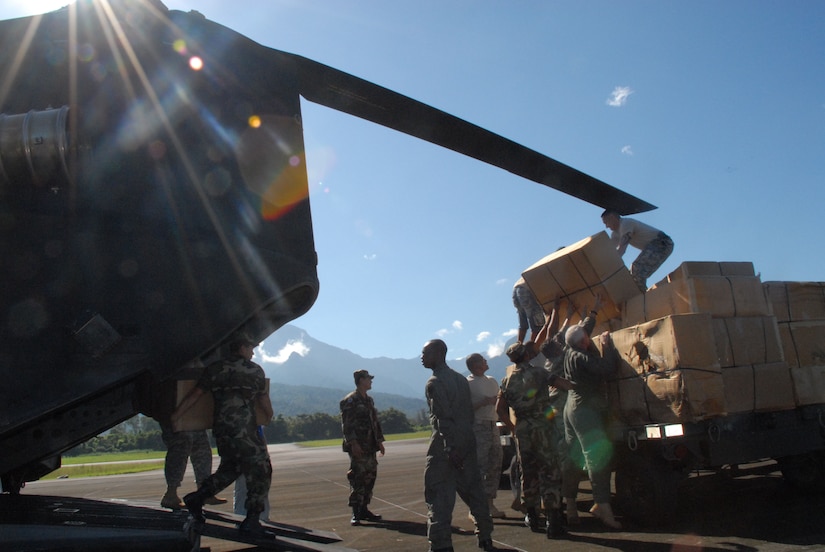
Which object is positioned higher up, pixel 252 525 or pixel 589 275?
pixel 589 275

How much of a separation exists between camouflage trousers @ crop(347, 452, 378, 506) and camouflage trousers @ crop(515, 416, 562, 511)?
6.27 ft

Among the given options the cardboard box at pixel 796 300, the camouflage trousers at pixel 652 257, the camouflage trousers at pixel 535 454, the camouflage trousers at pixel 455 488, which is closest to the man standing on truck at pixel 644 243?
the camouflage trousers at pixel 652 257

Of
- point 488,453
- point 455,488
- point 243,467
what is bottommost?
point 455,488

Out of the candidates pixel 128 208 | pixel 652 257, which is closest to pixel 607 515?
pixel 652 257

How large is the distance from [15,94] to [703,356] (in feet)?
17.1

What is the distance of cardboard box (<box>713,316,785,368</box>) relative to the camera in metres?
5.22

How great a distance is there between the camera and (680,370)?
492cm

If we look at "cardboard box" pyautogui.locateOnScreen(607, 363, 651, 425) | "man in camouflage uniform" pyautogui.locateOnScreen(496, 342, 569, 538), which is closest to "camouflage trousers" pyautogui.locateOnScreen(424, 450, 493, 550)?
"man in camouflage uniform" pyautogui.locateOnScreen(496, 342, 569, 538)

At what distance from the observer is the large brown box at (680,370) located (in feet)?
16.1

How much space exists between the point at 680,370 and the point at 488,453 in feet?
8.41

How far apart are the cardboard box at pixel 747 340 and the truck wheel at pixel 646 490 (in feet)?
3.58

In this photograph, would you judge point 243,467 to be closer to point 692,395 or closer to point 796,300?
point 692,395

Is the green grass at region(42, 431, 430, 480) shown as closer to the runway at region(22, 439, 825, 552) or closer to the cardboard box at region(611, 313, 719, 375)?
the runway at region(22, 439, 825, 552)

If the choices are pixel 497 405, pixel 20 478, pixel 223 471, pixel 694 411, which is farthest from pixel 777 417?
pixel 20 478
